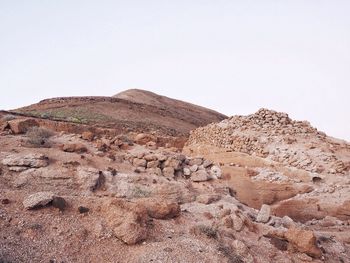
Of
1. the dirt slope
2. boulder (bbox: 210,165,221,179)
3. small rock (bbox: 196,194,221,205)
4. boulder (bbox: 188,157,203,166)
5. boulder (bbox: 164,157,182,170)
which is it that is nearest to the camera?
small rock (bbox: 196,194,221,205)

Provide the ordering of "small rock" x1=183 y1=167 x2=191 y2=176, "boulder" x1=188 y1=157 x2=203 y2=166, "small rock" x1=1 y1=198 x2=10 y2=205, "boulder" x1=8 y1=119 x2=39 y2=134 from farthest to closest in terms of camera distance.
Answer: "boulder" x1=188 y1=157 x2=203 y2=166 < "boulder" x1=8 y1=119 x2=39 y2=134 < "small rock" x1=183 y1=167 x2=191 y2=176 < "small rock" x1=1 y1=198 x2=10 y2=205

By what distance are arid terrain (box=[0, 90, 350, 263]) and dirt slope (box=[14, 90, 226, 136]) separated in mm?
6655

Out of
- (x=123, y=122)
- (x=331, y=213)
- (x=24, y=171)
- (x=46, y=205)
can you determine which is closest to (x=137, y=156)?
(x=24, y=171)

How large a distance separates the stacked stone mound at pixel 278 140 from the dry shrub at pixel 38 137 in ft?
24.7

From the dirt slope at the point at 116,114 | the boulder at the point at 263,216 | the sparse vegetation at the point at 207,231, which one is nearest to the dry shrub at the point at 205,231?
the sparse vegetation at the point at 207,231

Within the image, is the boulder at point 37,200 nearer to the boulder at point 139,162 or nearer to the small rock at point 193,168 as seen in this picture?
the boulder at point 139,162

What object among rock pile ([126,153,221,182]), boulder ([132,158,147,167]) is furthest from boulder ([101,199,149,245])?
boulder ([132,158,147,167])

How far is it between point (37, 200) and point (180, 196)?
4.06 metres

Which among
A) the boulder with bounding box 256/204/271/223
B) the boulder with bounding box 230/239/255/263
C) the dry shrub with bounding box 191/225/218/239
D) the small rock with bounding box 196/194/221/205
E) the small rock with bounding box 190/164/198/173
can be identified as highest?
the small rock with bounding box 190/164/198/173

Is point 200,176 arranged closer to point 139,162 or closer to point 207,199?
point 207,199

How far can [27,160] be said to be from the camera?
393 inches

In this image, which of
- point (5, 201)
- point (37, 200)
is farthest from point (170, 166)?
point (5, 201)

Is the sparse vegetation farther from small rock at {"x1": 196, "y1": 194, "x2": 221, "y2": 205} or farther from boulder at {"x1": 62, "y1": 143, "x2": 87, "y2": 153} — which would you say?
boulder at {"x1": 62, "y1": 143, "x2": 87, "y2": 153}

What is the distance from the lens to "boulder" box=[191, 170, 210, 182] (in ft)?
39.4
